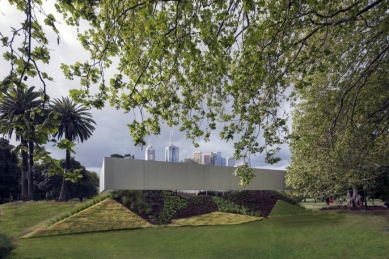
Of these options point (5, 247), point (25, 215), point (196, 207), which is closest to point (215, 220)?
point (196, 207)

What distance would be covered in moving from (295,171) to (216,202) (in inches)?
231

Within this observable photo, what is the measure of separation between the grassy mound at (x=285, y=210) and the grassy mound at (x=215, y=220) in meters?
3.46

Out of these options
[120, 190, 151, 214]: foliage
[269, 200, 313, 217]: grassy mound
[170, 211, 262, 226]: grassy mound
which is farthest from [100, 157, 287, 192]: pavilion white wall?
[170, 211, 262, 226]: grassy mound

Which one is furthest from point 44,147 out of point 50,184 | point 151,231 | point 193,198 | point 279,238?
point 50,184

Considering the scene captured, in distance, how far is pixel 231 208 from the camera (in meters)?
21.4

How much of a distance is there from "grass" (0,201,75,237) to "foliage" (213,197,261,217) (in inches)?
350

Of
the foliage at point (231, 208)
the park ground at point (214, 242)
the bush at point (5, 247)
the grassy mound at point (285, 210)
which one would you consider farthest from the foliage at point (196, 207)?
the bush at point (5, 247)

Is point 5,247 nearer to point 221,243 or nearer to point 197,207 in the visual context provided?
point 221,243

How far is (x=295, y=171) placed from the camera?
59.1ft

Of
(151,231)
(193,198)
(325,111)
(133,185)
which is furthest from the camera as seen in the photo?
(193,198)

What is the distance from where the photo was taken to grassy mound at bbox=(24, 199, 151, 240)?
1558 centimetres

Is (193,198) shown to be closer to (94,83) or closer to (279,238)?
(279,238)

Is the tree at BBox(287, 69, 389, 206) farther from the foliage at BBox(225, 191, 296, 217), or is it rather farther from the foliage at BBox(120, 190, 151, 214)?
the foliage at BBox(225, 191, 296, 217)

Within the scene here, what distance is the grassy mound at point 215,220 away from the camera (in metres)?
18.1
